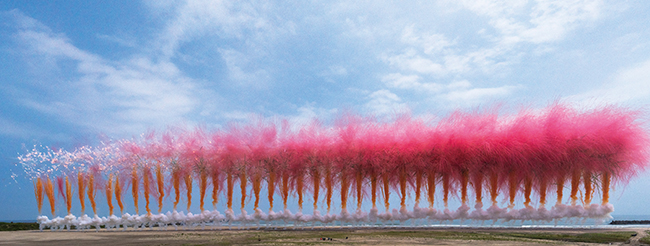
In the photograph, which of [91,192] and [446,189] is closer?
[446,189]

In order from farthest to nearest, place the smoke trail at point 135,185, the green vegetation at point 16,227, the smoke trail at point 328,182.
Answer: the green vegetation at point 16,227, the smoke trail at point 135,185, the smoke trail at point 328,182

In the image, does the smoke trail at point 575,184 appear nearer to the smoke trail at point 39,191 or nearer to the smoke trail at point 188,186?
the smoke trail at point 188,186

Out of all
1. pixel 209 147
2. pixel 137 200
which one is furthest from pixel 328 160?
pixel 137 200

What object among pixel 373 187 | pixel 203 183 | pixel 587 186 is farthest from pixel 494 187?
pixel 203 183

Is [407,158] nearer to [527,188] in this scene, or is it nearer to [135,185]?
[527,188]

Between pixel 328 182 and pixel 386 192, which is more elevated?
pixel 328 182

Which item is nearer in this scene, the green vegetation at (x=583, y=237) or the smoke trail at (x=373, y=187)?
the green vegetation at (x=583, y=237)

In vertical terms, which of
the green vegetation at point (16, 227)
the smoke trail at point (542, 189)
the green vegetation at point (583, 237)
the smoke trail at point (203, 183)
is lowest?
the green vegetation at point (16, 227)

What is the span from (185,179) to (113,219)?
217 cm

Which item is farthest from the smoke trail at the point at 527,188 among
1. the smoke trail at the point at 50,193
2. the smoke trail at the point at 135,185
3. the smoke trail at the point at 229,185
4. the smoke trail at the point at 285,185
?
the smoke trail at the point at 50,193

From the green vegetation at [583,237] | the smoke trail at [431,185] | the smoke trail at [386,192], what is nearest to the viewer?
the green vegetation at [583,237]

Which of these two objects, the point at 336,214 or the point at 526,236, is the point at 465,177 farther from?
the point at 336,214

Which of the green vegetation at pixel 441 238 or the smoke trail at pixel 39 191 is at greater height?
the smoke trail at pixel 39 191

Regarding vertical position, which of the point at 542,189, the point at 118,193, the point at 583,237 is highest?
the point at 118,193
